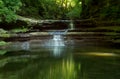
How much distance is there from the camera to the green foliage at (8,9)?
75.7 ft

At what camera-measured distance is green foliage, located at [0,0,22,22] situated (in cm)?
2306

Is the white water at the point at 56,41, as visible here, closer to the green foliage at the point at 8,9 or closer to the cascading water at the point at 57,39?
the cascading water at the point at 57,39

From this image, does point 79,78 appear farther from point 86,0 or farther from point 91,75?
point 86,0

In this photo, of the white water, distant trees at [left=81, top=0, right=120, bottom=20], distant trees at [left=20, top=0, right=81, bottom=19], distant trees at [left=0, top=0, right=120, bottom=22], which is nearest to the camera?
distant trees at [left=0, top=0, right=120, bottom=22]

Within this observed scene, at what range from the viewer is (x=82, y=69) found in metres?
12.3

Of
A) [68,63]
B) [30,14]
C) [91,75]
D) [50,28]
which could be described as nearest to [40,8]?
[30,14]

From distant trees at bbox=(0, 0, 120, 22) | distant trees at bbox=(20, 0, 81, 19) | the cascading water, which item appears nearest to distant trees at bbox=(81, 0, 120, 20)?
distant trees at bbox=(0, 0, 120, 22)

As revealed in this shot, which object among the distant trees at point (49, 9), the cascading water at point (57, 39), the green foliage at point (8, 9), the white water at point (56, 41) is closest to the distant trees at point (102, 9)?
the distant trees at point (49, 9)

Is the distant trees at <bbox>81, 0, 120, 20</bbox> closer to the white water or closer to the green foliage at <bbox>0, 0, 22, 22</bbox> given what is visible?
the white water

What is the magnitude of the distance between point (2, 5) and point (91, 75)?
13997 millimetres

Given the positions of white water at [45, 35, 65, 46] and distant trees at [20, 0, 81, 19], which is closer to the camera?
white water at [45, 35, 65, 46]

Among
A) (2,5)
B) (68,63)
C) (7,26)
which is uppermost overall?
(2,5)

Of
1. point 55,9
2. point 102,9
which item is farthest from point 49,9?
point 102,9

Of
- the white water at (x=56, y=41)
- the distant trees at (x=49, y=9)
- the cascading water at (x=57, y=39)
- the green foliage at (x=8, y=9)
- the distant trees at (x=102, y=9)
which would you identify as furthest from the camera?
the distant trees at (x=49, y=9)
